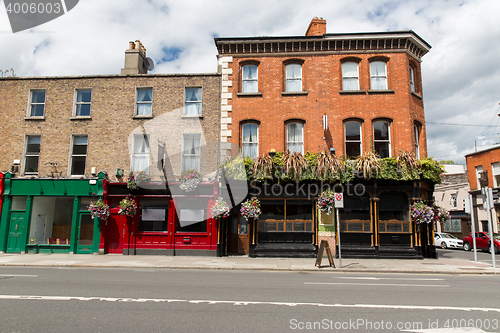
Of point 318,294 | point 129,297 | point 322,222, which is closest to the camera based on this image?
point 129,297

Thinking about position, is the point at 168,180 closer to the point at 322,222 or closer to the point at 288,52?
the point at 322,222

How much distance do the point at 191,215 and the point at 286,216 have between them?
16.4 feet

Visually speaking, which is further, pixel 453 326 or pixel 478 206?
pixel 478 206

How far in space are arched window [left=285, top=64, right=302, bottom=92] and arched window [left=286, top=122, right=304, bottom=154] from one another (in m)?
2.08

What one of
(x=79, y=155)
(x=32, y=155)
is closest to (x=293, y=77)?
(x=79, y=155)

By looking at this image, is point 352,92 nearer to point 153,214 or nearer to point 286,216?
point 286,216

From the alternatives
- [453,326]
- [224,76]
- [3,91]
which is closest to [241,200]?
[224,76]

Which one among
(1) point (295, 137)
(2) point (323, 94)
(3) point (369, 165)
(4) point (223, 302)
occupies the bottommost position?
(4) point (223, 302)

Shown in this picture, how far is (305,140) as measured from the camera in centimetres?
1847

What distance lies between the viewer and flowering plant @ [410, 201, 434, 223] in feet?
53.3

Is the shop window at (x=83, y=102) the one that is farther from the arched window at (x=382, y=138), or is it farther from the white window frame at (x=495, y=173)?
the white window frame at (x=495, y=173)

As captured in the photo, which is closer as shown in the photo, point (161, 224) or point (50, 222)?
point (161, 224)

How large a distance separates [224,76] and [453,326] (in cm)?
1647

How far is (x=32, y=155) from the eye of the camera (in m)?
19.3
